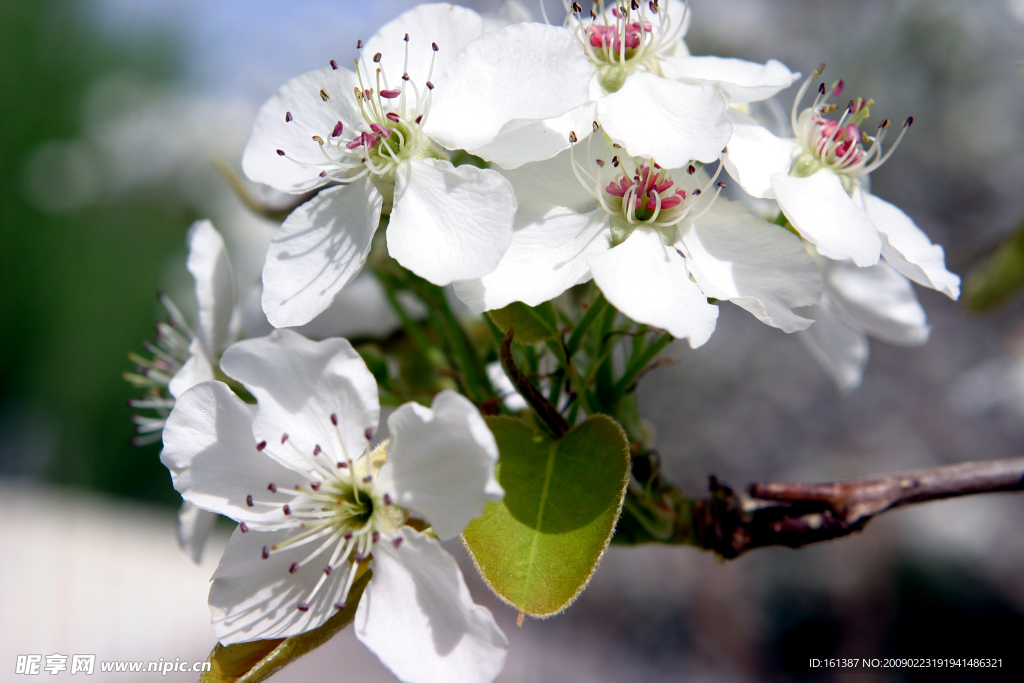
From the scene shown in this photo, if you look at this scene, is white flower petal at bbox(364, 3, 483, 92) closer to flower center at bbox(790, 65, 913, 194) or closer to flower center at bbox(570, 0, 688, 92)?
flower center at bbox(570, 0, 688, 92)

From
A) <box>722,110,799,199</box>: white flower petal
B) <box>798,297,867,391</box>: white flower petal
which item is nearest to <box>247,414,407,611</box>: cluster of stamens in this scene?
<box>722,110,799,199</box>: white flower petal

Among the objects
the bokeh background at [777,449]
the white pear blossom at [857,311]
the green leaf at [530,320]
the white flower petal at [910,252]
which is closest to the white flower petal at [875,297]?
the white pear blossom at [857,311]

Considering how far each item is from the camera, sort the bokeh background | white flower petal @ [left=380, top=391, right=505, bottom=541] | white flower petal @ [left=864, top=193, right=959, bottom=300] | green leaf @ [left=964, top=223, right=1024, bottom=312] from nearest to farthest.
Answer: white flower petal @ [left=380, top=391, right=505, bottom=541]
white flower petal @ [left=864, top=193, right=959, bottom=300]
green leaf @ [left=964, top=223, right=1024, bottom=312]
the bokeh background

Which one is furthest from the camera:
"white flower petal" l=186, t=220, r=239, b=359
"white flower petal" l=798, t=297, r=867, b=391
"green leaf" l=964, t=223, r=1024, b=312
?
"green leaf" l=964, t=223, r=1024, b=312

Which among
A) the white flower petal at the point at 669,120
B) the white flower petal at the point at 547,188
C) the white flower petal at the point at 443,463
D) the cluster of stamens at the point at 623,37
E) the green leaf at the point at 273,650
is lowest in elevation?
the green leaf at the point at 273,650

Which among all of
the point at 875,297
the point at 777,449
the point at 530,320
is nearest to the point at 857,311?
the point at 875,297

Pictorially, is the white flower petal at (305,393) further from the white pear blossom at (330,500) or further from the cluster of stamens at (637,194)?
the cluster of stamens at (637,194)
